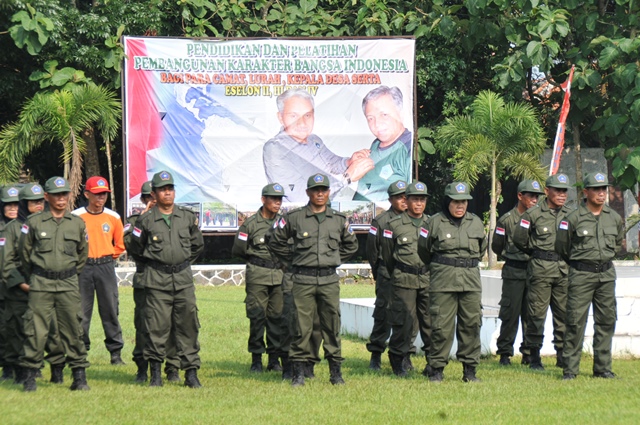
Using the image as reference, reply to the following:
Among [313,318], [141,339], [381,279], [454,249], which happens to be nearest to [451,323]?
[454,249]

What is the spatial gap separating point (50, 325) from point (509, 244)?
550 cm

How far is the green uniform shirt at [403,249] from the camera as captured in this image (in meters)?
12.4

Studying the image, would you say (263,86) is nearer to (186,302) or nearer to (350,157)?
(350,157)

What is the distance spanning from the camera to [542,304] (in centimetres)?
1277

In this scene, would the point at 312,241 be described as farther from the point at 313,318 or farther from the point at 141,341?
the point at 141,341

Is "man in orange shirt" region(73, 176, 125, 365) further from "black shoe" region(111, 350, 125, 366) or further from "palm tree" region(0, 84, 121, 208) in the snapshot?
"palm tree" region(0, 84, 121, 208)

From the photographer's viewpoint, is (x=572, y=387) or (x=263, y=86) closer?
(x=572, y=387)

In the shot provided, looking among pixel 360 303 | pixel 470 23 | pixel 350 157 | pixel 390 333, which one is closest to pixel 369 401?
pixel 390 333

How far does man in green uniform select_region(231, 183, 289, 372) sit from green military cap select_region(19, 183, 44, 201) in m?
2.29

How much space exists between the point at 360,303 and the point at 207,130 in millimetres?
9085

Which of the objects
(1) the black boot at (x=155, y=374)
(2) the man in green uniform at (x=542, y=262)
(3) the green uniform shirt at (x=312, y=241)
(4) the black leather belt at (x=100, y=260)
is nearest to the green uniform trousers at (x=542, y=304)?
(2) the man in green uniform at (x=542, y=262)

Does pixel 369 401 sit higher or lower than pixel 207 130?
lower

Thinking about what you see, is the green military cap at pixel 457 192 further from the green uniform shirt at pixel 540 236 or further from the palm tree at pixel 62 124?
the palm tree at pixel 62 124

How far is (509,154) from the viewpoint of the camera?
2394 centimetres
